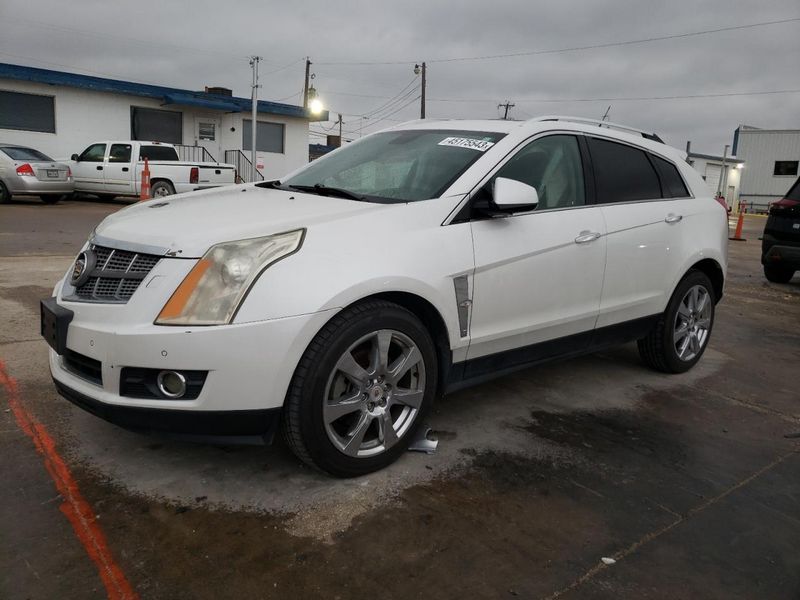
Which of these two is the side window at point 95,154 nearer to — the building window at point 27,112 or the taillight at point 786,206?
the building window at point 27,112

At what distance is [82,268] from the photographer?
2855 millimetres

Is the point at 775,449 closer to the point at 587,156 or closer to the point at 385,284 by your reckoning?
the point at 587,156

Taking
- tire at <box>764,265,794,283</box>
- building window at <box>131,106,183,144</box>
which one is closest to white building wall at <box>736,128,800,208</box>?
building window at <box>131,106,183,144</box>

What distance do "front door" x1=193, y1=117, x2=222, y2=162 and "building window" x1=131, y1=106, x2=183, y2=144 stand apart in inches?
27.2

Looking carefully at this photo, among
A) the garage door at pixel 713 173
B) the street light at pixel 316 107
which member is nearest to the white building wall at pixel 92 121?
the street light at pixel 316 107

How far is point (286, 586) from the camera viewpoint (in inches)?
84.7

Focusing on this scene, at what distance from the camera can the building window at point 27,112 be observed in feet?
66.3

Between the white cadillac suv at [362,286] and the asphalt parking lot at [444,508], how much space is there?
1.05 ft

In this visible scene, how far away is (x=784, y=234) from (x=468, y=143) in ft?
23.4

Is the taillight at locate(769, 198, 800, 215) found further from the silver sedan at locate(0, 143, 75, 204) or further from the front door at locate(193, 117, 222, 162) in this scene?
the front door at locate(193, 117, 222, 162)

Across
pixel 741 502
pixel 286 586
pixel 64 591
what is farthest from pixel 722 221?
pixel 64 591

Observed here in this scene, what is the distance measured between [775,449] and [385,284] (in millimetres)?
2338

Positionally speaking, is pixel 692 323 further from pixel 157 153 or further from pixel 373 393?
pixel 157 153

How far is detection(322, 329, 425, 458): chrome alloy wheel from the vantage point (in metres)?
2.72
